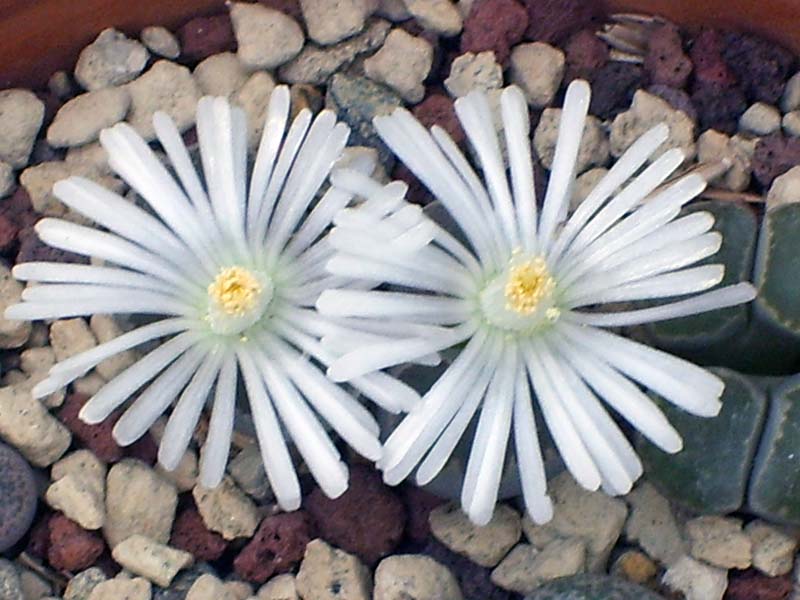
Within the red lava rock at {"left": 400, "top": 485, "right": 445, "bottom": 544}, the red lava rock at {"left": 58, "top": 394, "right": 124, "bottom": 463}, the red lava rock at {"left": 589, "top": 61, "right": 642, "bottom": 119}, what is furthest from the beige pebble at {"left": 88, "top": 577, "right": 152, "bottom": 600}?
the red lava rock at {"left": 589, "top": 61, "right": 642, "bottom": 119}

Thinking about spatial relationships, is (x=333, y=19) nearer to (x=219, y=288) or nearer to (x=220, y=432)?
(x=219, y=288)

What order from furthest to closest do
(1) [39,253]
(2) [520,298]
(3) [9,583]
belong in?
1. (1) [39,253]
2. (3) [9,583]
3. (2) [520,298]

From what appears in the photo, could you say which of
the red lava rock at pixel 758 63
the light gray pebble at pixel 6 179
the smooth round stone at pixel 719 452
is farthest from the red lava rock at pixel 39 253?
the red lava rock at pixel 758 63

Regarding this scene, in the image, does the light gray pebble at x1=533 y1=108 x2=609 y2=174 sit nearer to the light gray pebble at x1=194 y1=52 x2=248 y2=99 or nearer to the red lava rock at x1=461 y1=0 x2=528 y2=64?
the red lava rock at x1=461 y1=0 x2=528 y2=64

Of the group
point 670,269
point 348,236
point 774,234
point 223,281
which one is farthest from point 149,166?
point 774,234

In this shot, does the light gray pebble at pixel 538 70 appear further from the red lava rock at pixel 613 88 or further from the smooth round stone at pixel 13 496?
the smooth round stone at pixel 13 496

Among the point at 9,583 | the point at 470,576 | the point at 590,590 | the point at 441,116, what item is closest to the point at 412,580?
the point at 470,576
